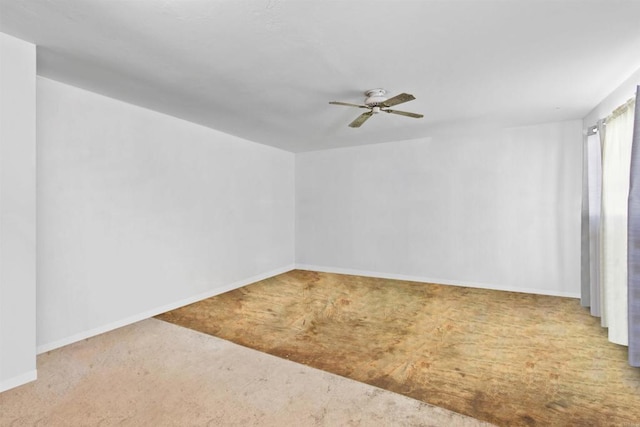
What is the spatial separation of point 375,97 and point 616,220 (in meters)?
2.56

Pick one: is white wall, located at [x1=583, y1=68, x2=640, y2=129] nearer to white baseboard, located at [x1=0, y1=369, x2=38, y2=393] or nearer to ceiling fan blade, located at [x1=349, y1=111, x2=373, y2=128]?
ceiling fan blade, located at [x1=349, y1=111, x2=373, y2=128]

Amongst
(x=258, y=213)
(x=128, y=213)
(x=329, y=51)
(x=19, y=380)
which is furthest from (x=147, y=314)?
(x=329, y=51)

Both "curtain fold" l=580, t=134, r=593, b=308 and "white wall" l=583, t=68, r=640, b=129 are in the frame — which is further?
"curtain fold" l=580, t=134, r=593, b=308

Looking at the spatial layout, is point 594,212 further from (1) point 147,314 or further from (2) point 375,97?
(1) point 147,314

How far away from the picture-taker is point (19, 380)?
85.9 inches

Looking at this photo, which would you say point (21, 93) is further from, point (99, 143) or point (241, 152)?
point (241, 152)

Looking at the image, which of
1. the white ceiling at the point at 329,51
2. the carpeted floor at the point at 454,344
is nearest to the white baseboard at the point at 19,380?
the carpeted floor at the point at 454,344

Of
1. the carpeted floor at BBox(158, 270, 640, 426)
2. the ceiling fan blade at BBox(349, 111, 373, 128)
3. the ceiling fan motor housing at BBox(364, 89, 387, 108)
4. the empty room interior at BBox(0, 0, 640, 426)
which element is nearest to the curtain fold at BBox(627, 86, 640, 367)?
the empty room interior at BBox(0, 0, 640, 426)

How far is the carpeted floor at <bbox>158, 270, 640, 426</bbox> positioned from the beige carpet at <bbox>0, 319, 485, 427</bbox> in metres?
0.19

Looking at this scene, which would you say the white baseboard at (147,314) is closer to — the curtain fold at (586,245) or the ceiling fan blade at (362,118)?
the ceiling fan blade at (362,118)

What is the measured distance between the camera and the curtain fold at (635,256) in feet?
7.65

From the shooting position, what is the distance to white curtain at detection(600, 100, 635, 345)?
9.05 ft

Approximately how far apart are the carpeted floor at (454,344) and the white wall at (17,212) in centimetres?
138

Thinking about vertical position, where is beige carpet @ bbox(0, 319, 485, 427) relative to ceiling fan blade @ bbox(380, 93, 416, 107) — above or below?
below
